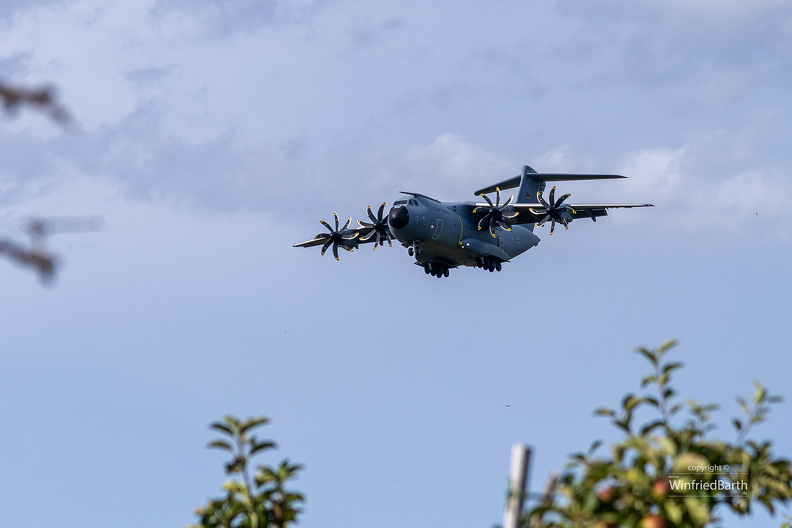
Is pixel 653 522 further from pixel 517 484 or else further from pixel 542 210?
pixel 542 210

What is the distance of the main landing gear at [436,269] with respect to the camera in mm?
67625

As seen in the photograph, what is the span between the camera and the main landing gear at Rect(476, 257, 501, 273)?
2685 inches

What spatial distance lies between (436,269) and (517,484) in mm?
60129

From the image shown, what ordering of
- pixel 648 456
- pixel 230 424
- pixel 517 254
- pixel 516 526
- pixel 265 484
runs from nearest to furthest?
1. pixel 516 526
2. pixel 648 456
3. pixel 230 424
4. pixel 265 484
5. pixel 517 254

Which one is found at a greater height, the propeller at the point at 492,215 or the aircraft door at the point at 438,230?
the propeller at the point at 492,215

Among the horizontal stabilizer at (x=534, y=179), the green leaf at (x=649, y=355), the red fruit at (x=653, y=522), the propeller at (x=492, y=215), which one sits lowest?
the red fruit at (x=653, y=522)

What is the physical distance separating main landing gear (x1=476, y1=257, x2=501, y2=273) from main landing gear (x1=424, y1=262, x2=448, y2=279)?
2.53 meters

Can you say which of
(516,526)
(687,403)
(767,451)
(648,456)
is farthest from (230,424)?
(767,451)

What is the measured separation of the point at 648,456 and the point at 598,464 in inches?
17.8

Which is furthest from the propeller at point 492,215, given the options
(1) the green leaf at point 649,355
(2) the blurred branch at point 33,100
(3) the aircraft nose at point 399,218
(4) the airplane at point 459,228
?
(2) the blurred branch at point 33,100

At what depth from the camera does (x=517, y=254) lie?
7225 centimetres

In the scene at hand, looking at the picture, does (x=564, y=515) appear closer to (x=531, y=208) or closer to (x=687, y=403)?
(x=687, y=403)

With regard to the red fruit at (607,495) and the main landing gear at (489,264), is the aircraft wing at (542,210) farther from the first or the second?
the red fruit at (607,495)

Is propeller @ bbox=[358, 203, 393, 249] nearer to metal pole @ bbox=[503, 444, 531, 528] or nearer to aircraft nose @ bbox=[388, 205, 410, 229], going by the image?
aircraft nose @ bbox=[388, 205, 410, 229]
